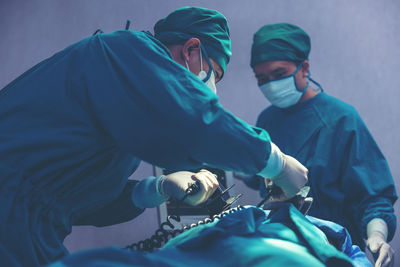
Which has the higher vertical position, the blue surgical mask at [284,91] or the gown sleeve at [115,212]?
the blue surgical mask at [284,91]

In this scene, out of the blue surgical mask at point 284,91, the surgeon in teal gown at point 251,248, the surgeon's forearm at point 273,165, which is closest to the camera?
the surgeon in teal gown at point 251,248

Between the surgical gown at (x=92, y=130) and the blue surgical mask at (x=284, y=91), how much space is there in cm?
95

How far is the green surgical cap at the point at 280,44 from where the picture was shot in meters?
1.82

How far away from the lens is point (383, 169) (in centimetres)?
158

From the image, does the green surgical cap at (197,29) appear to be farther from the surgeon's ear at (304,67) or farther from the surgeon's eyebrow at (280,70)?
the surgeon's ear at (304,67)

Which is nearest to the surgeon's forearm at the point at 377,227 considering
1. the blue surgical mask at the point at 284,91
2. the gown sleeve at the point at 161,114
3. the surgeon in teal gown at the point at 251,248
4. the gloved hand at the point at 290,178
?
the surgeon in teal gown at the point at 251,248

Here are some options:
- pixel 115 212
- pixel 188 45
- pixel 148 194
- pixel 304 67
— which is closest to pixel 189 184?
pixel 148 194

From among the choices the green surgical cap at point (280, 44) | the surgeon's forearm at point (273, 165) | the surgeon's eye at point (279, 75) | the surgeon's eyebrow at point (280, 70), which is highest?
the green surgical cap at point (280, 44)

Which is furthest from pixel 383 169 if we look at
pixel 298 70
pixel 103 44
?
pixel 103 44

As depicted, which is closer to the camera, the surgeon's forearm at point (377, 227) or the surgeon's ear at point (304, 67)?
the surgeon's forearm at point (377, 227)

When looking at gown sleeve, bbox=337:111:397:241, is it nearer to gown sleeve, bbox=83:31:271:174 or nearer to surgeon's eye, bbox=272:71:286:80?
surgeon's eye, bbox=272:71:286:80

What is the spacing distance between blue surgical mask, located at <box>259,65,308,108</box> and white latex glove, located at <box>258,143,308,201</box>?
868 millimetres

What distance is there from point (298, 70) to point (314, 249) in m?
1.23

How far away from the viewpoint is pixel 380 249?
1.38 metres
